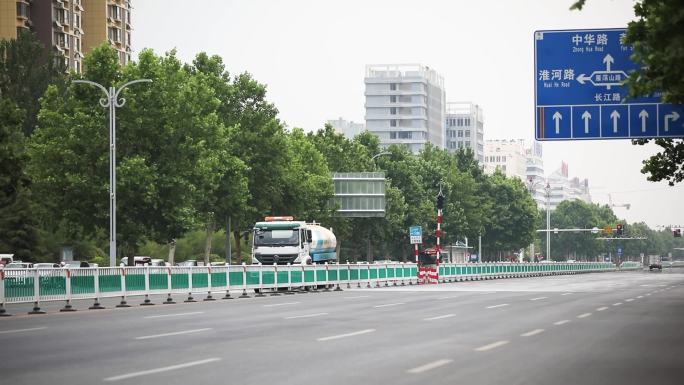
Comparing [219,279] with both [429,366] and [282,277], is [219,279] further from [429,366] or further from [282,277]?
[429,366]

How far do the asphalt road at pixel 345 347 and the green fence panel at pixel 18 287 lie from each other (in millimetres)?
2715

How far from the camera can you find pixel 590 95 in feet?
125

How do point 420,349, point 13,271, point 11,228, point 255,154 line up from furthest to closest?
1. point 255,154
2. point 11,228
3. point 13,271
4. point 420,349

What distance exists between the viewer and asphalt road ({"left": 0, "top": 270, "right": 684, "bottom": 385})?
13.2m

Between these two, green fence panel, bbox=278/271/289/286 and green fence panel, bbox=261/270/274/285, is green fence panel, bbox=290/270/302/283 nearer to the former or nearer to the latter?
green fence panel, bbox=278/271/289/286

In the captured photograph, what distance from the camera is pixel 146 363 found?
47.4 feet

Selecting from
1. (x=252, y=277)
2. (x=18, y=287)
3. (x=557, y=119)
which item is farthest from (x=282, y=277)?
(x=18, y=287)

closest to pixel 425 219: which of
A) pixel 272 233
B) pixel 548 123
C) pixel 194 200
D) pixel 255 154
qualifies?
pixel 255 154

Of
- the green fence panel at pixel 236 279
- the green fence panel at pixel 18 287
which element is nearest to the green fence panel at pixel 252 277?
the green fence panel at pixel 236 279

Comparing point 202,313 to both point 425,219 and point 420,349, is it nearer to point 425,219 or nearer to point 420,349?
point 420,349

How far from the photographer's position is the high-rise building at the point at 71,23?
106500 millimetres

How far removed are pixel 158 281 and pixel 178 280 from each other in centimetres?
148

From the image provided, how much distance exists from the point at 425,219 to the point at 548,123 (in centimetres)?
7052

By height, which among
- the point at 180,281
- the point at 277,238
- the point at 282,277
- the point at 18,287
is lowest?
the point at 282,277
